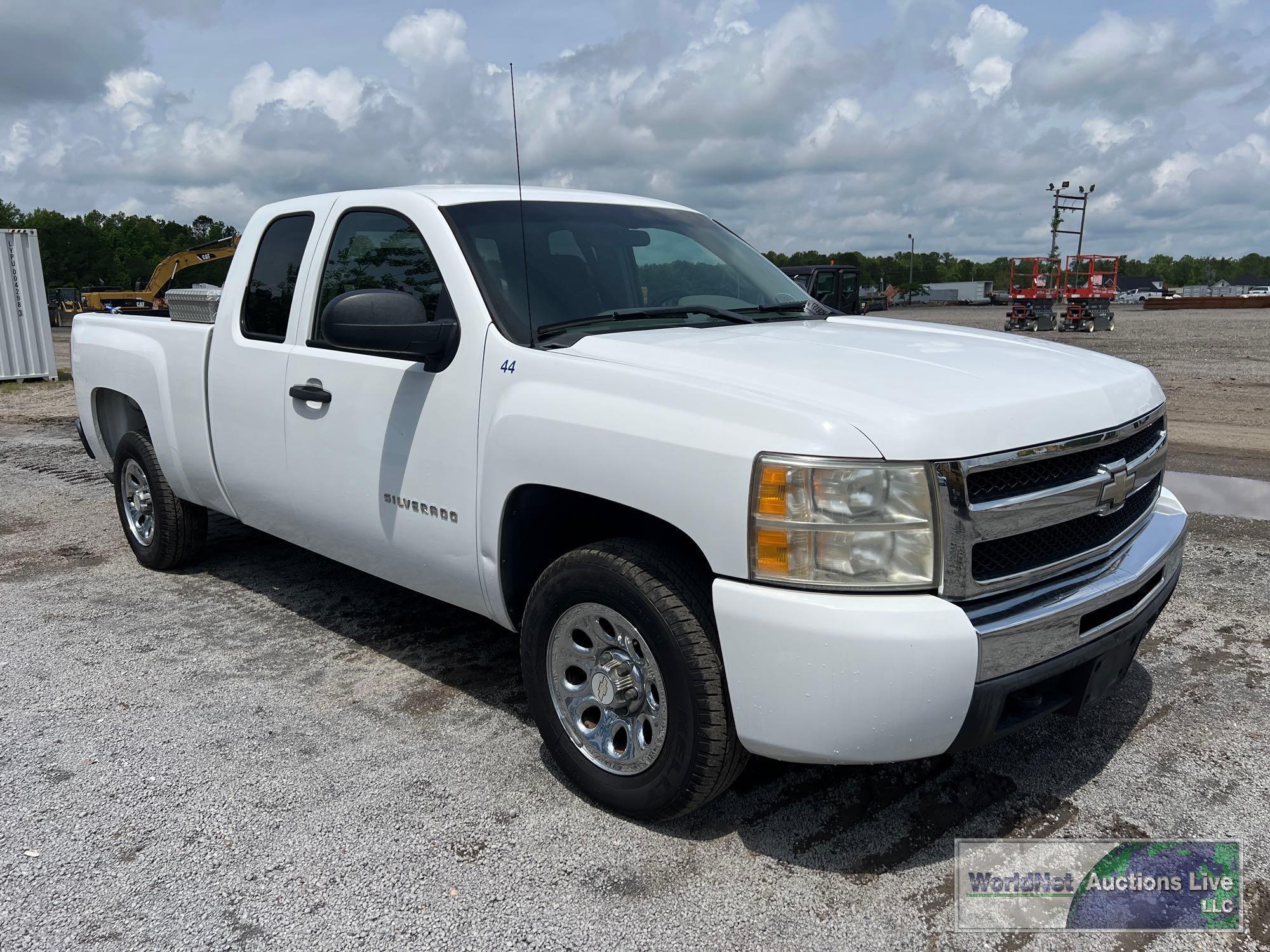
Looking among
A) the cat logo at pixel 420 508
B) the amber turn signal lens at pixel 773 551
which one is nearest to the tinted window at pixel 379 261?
the cat logo at pixel 420 508

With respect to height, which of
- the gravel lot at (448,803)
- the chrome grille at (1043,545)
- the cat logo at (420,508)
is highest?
the chrome grille at (1043,545)

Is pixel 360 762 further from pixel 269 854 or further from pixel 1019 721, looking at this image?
pixel 1019 721

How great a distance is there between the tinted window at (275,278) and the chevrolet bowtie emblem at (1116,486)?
10.6 ft

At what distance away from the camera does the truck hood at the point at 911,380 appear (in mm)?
2545

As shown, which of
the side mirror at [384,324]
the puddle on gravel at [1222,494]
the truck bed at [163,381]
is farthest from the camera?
the puddle on gravel at [1222,494]

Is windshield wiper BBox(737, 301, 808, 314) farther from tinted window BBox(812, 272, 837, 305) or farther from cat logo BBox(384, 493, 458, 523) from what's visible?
tinted window BBox(812, 272, 837, 305)

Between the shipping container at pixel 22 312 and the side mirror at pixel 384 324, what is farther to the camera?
the shipping container at pixel 22 312

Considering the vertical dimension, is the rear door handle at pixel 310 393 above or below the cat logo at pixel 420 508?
above

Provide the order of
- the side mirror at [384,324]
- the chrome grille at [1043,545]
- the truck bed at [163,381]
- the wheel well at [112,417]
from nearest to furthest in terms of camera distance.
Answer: the chrome grille at [1043,545], the side mirror at [384,324], the truck bed at [163,381], the wheel well at [112,417]

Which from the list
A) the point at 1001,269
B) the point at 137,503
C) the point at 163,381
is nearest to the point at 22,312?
the point at 137,503

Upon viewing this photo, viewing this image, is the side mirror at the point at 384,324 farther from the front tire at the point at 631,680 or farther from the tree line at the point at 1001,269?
the tree line at the point at 1001,269

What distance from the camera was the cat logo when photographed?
137 inches

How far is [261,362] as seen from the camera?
4.37 metres

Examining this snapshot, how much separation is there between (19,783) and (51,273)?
8973 centimetres
